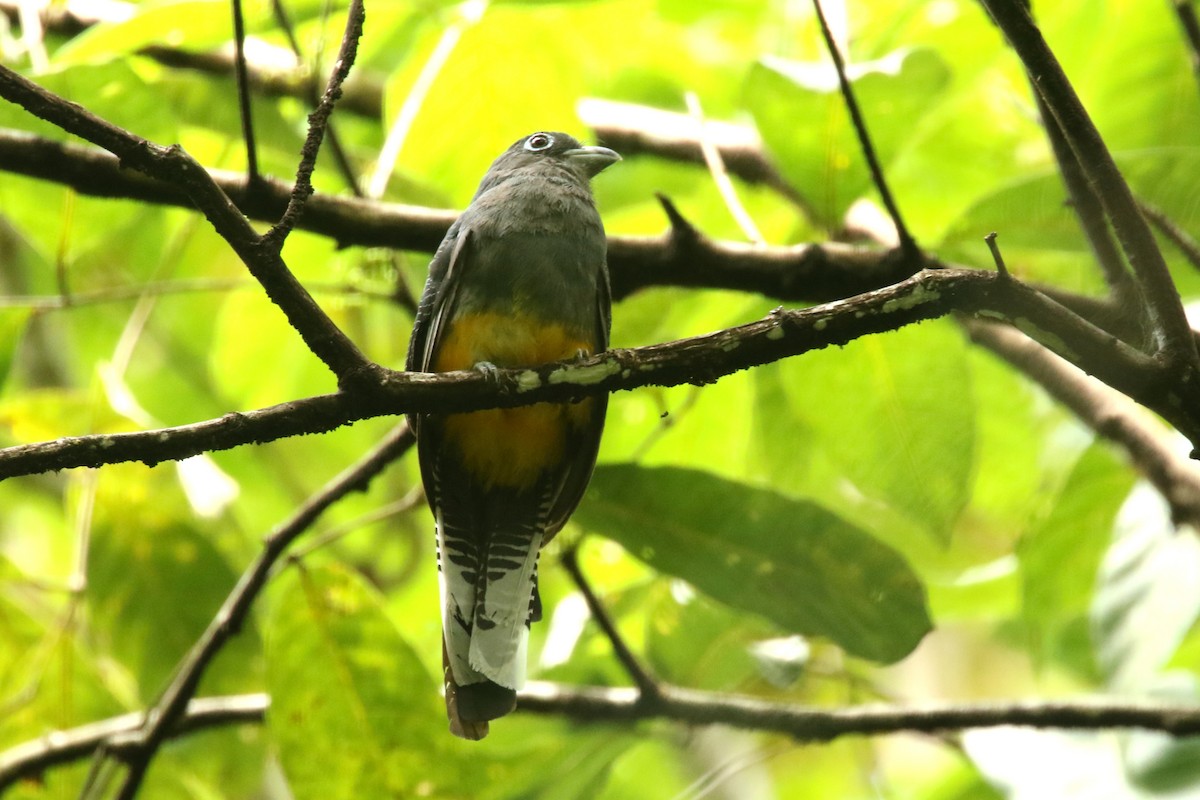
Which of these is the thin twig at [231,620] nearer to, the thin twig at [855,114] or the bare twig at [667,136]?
the thin twig at [855,114]

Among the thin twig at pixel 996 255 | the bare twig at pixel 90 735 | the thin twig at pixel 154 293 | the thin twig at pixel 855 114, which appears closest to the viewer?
the thin twig at pixel 996 255

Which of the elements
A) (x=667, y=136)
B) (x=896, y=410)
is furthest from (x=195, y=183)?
(x=667, y=136)

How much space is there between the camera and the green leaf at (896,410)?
3088 millimetres

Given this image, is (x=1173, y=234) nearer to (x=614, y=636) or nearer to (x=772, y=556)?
(x=772, y=556)

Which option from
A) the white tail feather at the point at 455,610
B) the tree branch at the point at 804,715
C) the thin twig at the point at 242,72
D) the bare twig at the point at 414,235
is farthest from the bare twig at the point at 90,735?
the thin twig at the point at 242,72

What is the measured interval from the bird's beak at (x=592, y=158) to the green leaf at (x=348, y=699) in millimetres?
1572

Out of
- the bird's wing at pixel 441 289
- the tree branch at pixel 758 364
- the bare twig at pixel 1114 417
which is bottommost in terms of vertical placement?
the bare twig at pixel 1114 417

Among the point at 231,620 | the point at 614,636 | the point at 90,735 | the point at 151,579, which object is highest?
the point at 151,579

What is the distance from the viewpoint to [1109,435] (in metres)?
3.37

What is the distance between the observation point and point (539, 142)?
4074 millimetres

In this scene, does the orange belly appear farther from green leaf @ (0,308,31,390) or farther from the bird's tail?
green leaf @ (0,308,31,390)

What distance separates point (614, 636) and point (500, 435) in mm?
605

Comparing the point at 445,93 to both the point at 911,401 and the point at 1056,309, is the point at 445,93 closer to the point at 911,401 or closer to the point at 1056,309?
the point at 911,401

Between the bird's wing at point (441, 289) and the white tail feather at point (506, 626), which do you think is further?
the bird's wing at point (441, 289)
